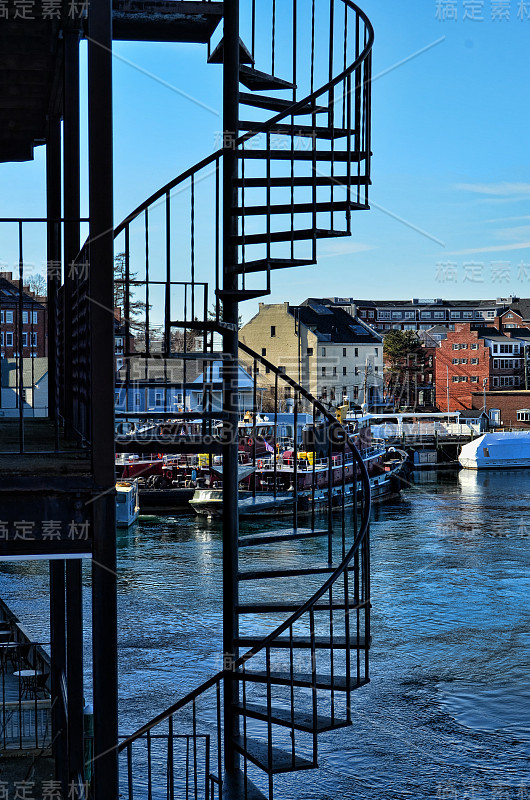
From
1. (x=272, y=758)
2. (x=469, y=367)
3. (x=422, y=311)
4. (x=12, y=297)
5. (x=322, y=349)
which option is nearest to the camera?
(x=272, y=758)

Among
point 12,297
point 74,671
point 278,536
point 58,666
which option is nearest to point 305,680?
point 278,536

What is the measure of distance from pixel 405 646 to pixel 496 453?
35150mm

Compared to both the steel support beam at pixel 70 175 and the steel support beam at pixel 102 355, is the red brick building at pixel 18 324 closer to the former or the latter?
the steel support beam at pixel 70 175

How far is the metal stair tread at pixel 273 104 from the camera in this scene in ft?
20.4

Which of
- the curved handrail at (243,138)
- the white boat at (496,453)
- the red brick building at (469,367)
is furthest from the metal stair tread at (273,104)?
the red brick building at (469,367)

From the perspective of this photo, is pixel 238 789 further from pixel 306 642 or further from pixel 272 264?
pixel 272 264

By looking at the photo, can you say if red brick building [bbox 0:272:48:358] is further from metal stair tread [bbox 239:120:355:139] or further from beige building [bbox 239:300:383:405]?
beige building [bbox 239:300:383:405]

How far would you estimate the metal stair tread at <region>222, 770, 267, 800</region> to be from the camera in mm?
6238

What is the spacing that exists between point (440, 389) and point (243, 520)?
33.9m

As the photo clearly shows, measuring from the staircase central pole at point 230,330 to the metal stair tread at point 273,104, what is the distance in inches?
5.8

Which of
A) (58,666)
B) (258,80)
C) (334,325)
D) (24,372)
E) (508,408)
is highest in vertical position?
(334,325)

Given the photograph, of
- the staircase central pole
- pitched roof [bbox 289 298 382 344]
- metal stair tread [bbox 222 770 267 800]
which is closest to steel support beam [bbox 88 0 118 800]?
the staircase central pole

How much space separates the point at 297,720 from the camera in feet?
19.1

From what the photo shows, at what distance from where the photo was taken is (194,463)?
41062mm
